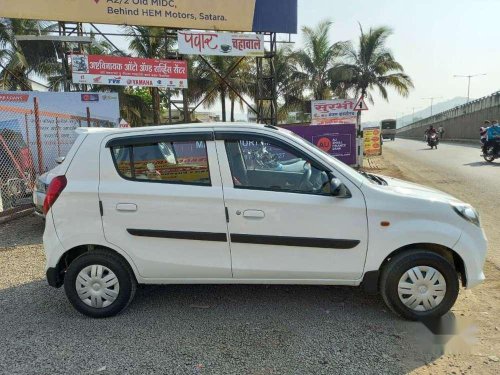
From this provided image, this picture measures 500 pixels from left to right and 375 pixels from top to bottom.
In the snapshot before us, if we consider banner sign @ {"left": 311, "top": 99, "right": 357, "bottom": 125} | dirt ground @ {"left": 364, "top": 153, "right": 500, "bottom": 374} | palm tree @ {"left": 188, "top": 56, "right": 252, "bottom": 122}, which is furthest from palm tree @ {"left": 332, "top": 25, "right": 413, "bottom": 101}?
dirt ground @ {"left": 364, "top": 153, "right": 500, "bottom": 374}

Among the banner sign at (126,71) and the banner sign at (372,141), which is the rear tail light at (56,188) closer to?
the banner sign at (126,71)

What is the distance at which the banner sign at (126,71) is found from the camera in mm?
12367

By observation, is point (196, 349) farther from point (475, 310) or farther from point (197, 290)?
point (475, 310)

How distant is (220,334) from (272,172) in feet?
5.02

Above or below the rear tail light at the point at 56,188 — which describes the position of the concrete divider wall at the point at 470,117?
above

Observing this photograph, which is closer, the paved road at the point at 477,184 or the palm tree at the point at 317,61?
the paved road at the point at 477,184

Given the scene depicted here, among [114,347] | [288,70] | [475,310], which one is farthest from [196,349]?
[288,70]

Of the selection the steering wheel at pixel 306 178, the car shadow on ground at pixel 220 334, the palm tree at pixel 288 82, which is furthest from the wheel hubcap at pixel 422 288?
the palm tree at pixel 288 82

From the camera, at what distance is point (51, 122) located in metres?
11.1

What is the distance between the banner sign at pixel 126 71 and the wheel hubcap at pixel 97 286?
10001 mm

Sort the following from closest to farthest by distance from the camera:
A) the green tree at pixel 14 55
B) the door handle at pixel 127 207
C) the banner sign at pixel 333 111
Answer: the door handle at pixel 127 207, the banner sign at pixel 333 111, the green tree at pixel 14 55

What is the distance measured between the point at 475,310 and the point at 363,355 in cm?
142

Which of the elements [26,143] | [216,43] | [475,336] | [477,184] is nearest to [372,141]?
[477,184]

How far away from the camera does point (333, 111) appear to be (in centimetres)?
1686
